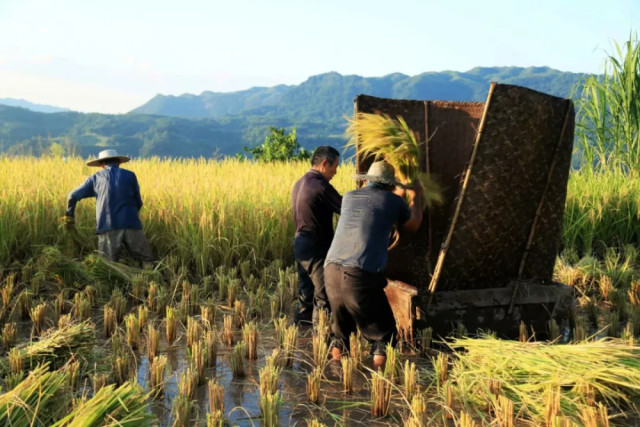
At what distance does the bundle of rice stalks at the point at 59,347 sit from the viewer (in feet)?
11.6

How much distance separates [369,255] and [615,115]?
20.2 ft

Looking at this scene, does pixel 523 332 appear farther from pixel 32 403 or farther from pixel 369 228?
pixel 32 403

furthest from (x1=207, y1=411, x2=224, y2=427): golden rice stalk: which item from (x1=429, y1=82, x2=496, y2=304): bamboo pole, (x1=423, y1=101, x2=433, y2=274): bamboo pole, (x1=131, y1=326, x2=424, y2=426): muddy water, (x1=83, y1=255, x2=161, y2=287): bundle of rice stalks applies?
(x1=83, y1=255, x2=161, y2=287): bundle of rice stalks

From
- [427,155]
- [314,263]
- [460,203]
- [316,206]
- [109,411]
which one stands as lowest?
[314,263]

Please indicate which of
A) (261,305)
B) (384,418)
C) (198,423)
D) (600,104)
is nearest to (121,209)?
(261,305)

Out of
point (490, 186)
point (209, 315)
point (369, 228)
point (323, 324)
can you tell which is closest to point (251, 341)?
point (323, 324)

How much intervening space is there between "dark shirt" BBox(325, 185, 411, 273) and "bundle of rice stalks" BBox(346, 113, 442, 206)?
24 cm

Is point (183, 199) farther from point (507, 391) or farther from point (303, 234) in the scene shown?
point (507, 391)

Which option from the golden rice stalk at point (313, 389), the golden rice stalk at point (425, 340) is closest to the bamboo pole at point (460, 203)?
the golden rice stalk at point (425, 340)

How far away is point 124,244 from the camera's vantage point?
6348 mm

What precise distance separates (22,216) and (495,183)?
16.7 ft

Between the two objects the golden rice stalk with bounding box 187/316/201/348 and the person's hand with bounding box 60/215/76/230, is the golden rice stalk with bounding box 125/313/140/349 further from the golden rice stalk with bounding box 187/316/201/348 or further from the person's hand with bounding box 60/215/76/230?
the person's hand with bounding box 60/215/76/230

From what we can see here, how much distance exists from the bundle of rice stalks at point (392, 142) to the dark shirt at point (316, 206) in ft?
2.00

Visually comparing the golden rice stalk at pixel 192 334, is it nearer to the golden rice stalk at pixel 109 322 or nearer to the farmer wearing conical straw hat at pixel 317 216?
the golden rice stalk at pixel 109 322
